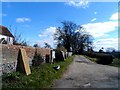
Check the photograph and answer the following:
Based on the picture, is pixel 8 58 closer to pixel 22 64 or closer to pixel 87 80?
pixel 22 64

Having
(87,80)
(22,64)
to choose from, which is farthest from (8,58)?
(87,80)

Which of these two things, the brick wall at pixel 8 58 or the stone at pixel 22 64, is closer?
the brick wall at pixel 8 58

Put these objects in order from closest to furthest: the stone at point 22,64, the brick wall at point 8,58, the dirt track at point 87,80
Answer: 1. the dirt track at point 87,80
2. the brick wall at point 8,58
3. the stone at point 22,64

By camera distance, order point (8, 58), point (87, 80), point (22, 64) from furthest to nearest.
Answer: point (22, 64) < point (87, 80) < point (8, 58)

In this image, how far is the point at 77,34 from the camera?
299 feet

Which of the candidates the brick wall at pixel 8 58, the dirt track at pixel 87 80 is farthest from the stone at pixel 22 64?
the dirt track at pixel 87 80

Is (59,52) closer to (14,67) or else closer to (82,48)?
(14,67)

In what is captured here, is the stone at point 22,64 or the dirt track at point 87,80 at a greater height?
the stone at point 22,64

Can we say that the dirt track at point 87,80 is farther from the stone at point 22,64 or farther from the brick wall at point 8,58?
the brick wall at point 8,58

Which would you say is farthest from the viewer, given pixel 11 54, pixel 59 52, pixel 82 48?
pixel 82 48

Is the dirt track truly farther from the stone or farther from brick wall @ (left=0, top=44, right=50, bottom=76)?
brick wall @ (left=0, top=44, right=50, bottom=76)

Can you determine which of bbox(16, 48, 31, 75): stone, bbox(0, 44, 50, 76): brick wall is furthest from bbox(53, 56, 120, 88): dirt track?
bbox(0, 44, 50, 76): brick wall

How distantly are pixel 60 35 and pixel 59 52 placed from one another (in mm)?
55537

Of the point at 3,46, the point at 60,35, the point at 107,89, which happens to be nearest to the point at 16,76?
the point at 3,46
